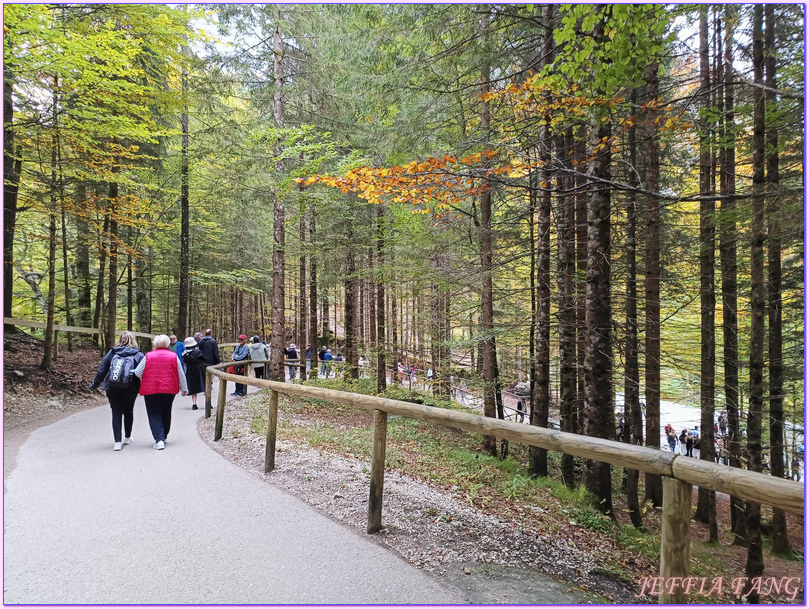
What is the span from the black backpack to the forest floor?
1.52 meters

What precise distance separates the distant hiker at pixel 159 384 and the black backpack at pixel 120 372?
0.40 feet

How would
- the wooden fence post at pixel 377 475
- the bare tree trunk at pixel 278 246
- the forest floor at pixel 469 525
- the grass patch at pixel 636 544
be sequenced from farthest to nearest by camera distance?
the bare tree trunk at pixel 278 246, the grass patch at pixel 636 544, the wooden fence post at pixel 377 475, the forest floor at pixel 469 525

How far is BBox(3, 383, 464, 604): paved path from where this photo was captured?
2.89m

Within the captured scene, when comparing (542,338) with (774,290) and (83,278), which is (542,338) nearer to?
(774,290)

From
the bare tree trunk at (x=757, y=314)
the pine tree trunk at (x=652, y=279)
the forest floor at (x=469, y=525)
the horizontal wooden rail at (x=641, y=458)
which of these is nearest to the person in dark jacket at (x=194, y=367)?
the forest floor at (x=469, y=525)

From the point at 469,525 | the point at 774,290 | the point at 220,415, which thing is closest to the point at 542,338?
the point at 774,290

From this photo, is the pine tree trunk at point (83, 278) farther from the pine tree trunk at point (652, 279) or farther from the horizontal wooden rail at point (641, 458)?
the pine tree trunk at point (652, 279)

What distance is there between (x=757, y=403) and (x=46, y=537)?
8924mm

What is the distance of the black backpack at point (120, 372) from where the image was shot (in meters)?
6.12

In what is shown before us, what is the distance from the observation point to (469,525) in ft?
13.0

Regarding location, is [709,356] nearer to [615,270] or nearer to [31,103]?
[615,270]

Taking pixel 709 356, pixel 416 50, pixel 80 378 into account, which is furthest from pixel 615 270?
pixel 80 378

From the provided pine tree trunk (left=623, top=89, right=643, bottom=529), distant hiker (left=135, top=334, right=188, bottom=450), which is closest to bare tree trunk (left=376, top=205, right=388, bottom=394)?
distant hiker (left=135, top=334, right=188, bottom=450)

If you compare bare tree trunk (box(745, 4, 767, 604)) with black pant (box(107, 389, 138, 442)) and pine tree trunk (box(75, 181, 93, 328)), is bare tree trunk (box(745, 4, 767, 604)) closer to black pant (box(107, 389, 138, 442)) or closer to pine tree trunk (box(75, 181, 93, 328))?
black pant (box(107, 389, 138, 442))
